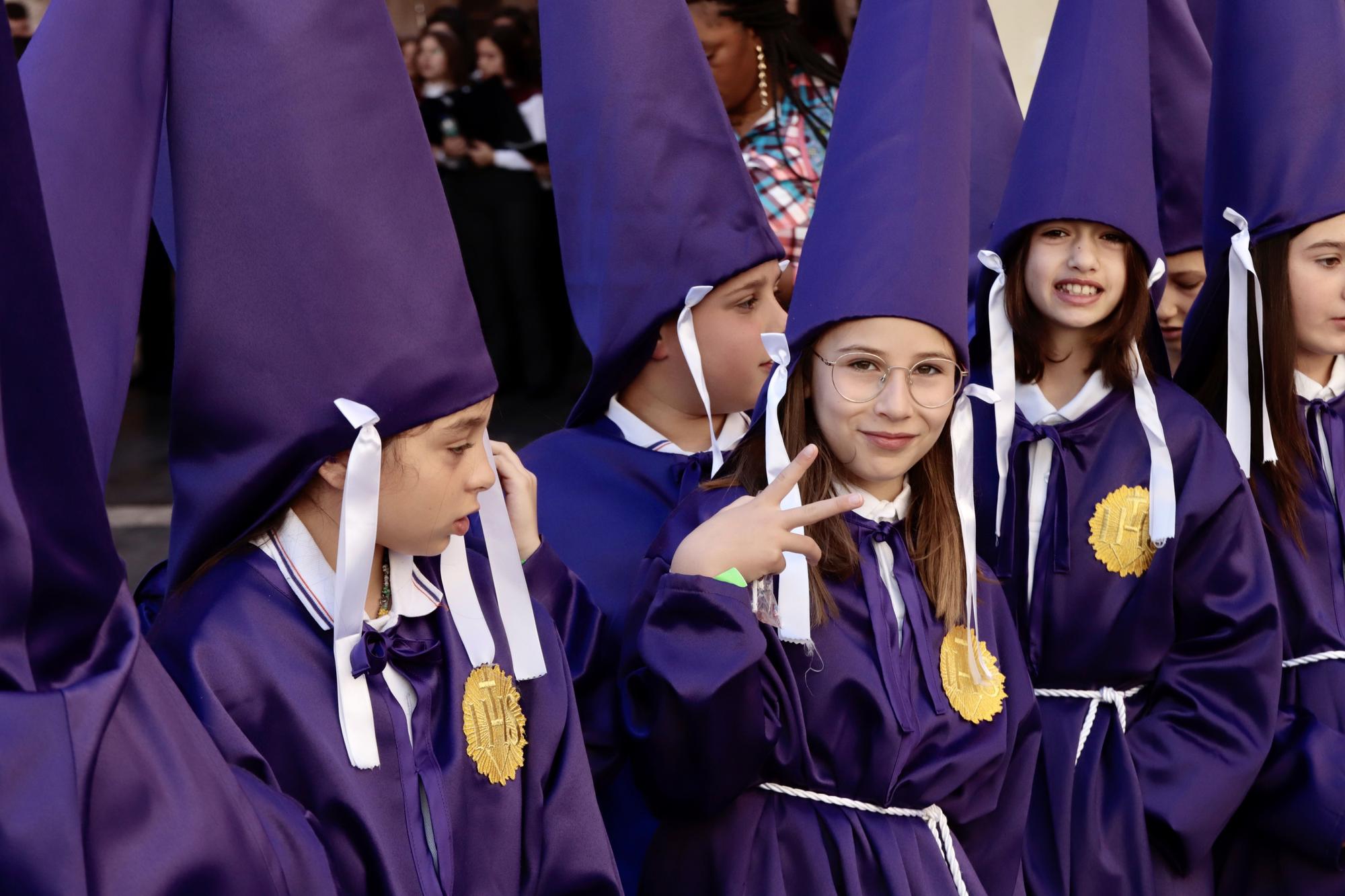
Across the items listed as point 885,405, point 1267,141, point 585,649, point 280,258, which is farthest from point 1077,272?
point 280,258

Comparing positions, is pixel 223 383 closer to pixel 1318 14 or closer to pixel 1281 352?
pixel 1281 352

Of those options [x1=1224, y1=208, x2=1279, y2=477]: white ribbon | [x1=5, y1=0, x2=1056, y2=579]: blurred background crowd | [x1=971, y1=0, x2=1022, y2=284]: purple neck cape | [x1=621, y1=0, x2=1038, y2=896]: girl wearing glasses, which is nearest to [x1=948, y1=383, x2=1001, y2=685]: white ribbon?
[x1=621, y1=0, x2=1038, y2=896]: girl wearing glasses

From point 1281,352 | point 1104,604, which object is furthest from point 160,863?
point 1281,352

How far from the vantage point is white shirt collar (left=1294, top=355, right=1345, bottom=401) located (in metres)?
2.90

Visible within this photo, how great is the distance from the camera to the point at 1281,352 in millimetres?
2818

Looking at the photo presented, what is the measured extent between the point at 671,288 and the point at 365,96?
0.96m

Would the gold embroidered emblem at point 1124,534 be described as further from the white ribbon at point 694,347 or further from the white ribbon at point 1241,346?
the white ribbon at point 694,347

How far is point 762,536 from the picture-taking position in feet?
6.59

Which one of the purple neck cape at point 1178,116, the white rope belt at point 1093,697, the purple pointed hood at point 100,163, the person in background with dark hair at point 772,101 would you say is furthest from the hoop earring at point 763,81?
the purple pointed hood at point 100,163

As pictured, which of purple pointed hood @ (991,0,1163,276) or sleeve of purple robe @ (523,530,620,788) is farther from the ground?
purple pointed hood @ (991,0,1163,276)

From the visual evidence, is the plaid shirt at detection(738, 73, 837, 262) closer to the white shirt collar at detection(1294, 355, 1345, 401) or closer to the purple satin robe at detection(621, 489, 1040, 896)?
the white shirt collar at detection(1294, 355, 1345, 401)

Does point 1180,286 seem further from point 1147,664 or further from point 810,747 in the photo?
point 810,747

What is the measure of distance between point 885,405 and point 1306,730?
45.7 inches

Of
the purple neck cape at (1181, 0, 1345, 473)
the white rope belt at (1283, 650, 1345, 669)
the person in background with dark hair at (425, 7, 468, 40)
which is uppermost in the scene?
the person in background with dark hair at (425, 7, 468, 40)
